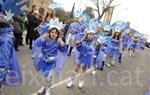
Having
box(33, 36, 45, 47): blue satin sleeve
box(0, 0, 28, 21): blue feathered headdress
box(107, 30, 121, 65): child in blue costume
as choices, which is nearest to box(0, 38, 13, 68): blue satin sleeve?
box(0, 0, 28, 21): blue feathered headdress

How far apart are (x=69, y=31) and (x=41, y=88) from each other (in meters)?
6.96

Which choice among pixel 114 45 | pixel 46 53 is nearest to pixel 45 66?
pixel 46 53

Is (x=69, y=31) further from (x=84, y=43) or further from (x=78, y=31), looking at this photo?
(x=84, y=43)

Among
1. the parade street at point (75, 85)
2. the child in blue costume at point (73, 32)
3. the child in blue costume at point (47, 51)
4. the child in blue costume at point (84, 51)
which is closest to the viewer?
the child in blue costume at point (47, 51)

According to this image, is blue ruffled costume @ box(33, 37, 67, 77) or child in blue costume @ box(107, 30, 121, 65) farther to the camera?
child in blue costume @ box(107, 30, 121, 65)

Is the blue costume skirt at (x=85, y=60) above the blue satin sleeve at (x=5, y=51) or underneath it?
underneath

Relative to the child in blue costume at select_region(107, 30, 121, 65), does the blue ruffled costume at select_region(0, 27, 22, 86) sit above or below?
above

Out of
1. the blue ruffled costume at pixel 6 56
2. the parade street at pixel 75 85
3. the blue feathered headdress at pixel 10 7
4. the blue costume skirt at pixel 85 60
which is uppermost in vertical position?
the blue feathered headdress at pixel 10 7

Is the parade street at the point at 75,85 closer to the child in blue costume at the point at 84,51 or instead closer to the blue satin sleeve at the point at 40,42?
→ the child in blue costume at the point at 84,51

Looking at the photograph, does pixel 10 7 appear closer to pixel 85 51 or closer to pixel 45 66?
pixel 45 66

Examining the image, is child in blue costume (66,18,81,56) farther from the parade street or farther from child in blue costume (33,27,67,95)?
child in blue costume (33,27,67,95)

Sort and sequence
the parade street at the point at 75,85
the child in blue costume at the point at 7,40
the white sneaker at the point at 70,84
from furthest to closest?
the white sneaker at the point at 70,84 → the parade street at the point at 75,85 → the child in blue costume at the point at 7,40

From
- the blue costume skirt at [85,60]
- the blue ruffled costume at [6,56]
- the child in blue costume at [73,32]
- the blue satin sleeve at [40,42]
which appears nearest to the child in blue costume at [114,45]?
the child in blue costume at [73,32]

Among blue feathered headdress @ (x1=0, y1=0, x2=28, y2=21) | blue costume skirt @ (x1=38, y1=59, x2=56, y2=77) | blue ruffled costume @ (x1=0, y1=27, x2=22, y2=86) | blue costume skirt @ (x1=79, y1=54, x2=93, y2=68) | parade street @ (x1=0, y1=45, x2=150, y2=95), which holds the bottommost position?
parade street @ (x1=0, y1=45, x2=150, y2=95)
